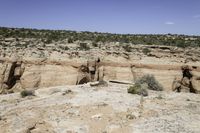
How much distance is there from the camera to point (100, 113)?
14031 mm

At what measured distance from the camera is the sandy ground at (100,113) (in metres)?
12.5

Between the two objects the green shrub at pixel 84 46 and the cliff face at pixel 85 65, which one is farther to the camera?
the green shrub at pixel 84 46

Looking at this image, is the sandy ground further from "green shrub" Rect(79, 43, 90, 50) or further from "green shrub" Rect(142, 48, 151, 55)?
"green shrub" Rect(79, 43, 90, 50)

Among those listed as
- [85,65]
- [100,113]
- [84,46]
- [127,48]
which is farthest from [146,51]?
[100,113]

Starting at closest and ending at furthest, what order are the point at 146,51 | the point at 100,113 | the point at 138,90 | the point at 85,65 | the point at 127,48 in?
the point at 100,113 < the point at 138,90 < the point at 85,65 < the point at 146,51 < the point at 127,48

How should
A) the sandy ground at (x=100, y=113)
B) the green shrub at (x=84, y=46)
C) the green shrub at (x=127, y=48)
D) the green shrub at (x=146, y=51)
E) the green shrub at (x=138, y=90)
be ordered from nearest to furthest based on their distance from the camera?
1. the sandy ground at (x=100, y=113)
2. the green shrub at (x=138, y=90)
3. the green shrub at (x=146, y=51)
4. the green shrub at (x=84, y=46)
5. the green shrub at (x=127, y=48)

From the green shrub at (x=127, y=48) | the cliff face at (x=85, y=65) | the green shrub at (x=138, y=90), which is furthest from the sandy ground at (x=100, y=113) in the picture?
the green shrub at (x=127, y=48)

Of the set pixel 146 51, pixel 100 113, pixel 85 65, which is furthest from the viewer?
pixel 146 51

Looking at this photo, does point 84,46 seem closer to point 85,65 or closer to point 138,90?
point 85,65

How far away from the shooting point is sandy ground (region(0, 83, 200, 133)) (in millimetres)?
12477

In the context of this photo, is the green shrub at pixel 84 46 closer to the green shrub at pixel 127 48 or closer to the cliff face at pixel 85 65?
the cliff face at pixel 85 65

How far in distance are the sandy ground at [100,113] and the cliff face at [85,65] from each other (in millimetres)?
7744

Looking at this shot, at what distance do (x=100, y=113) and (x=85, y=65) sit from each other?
43.9ft

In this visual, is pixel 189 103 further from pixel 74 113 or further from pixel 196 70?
pixel 196 70
